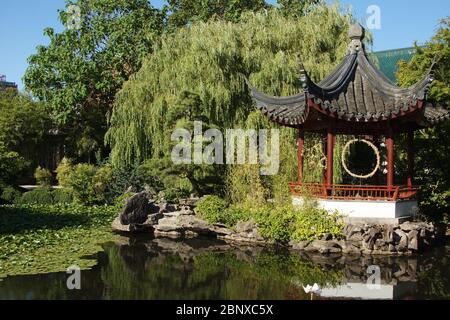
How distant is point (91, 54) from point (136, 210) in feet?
34.7

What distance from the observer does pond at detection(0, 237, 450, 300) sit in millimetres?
7000

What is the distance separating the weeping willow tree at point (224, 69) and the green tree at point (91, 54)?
13.8 feet

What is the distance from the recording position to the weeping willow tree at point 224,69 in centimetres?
1469

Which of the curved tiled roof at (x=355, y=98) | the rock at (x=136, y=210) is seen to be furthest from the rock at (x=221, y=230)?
the curved tiled roof at (x=355, y=98)

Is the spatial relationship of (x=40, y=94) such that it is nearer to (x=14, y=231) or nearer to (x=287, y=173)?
(x=14, y=231)

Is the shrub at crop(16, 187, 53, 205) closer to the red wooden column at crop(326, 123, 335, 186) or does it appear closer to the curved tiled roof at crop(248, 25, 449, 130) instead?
the curved tiled roof at crop(248, 25, 449, 130)

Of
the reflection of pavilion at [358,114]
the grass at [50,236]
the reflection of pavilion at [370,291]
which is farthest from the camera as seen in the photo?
the reflection of pavilion at [358,114]

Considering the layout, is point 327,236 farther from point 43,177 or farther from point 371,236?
point 43,177

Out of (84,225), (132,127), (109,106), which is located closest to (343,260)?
(84,225)

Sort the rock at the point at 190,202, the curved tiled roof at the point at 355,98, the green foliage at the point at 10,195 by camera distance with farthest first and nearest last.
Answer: the green foliage at the point at 10,195
the rock at the point at 190,202
the curved tiled roof at the point at 355,98

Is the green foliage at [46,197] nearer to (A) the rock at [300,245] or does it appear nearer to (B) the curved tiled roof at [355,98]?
(B) the curved tiled roof at [355,98]

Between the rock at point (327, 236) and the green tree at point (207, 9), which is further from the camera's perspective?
the green tree at point (207, 9)

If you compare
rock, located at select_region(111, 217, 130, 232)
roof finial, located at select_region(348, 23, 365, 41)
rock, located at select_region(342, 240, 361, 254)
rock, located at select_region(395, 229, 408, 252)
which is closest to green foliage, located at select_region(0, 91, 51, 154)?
rock, located at select_region(111, 217, 130, 232)

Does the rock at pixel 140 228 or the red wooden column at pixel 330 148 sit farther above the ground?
the red wooden column at pixel 330 148
